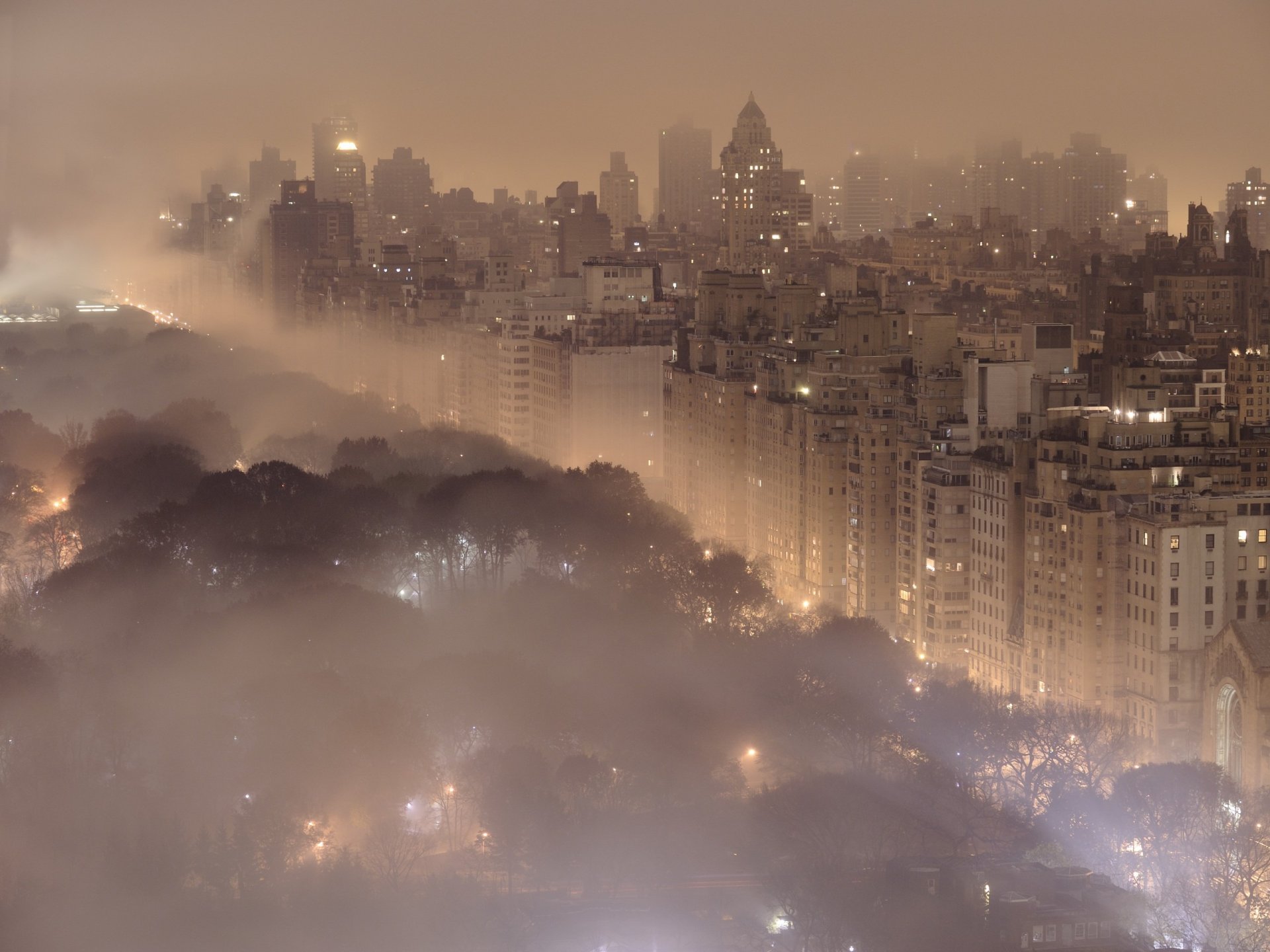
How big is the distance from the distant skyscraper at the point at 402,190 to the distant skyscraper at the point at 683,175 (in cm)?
1289

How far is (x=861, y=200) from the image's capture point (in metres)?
92.4

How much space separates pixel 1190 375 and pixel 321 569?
12262mm

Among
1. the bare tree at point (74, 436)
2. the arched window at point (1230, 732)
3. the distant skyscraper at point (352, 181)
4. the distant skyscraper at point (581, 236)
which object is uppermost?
the distant skyscraper at point (352, 181)

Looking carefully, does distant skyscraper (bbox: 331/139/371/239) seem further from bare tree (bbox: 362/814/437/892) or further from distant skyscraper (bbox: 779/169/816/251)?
bare tree (bbox: 362/814/437/892)

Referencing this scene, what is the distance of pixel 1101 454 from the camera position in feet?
83.3

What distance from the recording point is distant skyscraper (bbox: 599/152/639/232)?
91.9 meters

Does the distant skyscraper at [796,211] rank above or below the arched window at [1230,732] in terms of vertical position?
above

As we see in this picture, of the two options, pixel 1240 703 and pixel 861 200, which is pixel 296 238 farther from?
pixel 1240 703

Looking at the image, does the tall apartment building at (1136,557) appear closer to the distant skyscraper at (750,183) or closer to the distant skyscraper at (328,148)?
the distant skyscraper at (750,183)

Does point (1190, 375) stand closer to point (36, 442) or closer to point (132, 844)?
point (132, 844)

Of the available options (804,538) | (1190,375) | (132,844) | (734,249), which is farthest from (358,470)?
(734,249)

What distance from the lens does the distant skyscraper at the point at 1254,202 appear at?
167ft

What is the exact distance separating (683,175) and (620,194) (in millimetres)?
3354

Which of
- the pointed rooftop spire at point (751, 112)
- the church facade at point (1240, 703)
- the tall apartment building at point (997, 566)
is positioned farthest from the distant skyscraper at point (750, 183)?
the church facade at point (1240, 703)
